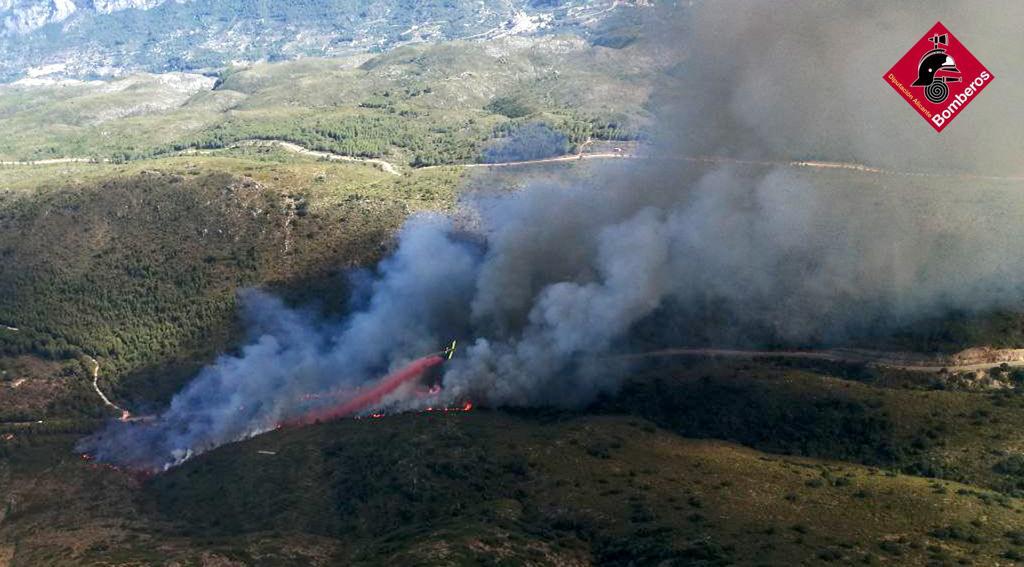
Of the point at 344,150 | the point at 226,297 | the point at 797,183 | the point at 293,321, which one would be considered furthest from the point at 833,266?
the point at 344,150

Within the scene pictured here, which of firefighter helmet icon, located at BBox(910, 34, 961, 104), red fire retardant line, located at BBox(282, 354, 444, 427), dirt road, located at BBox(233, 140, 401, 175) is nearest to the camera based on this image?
firefighter helmet icon, located at BBox(910, 34, 961, 104)

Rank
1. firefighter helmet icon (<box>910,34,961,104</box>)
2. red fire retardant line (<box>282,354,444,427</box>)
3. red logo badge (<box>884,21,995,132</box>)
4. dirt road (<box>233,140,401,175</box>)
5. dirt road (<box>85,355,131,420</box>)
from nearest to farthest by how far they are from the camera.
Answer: firefighter helmet icon (<box>910,34,961,104</box>), red logo badge (<box>884,21,995,132</box>), red fire retardant line (<box>282,354,444,427</box>), dirt road (<box>85,355,131,420</box>), dirt road (<box>233,140,401,175</box>)

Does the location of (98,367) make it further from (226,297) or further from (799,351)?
(799,351)

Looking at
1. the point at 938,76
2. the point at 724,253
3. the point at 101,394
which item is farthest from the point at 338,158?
the point at 938,76

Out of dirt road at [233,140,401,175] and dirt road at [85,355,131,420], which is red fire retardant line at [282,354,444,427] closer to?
dirt road at [85,355,131,420]

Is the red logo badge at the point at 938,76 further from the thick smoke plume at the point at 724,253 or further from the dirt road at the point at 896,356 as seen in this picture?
the dirt road at the point at 896,356

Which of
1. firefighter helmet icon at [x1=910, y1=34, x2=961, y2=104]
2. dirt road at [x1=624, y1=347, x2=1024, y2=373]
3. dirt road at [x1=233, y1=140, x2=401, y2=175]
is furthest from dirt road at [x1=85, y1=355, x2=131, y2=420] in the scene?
firefighter helmet icon at [x1=910, y1=34, x2=961, y2=104]

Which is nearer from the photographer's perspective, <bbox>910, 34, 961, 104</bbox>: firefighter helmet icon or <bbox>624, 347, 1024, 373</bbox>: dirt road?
<bbox>910, 34, 961, 104</bbox>: firefighter helmet icon
